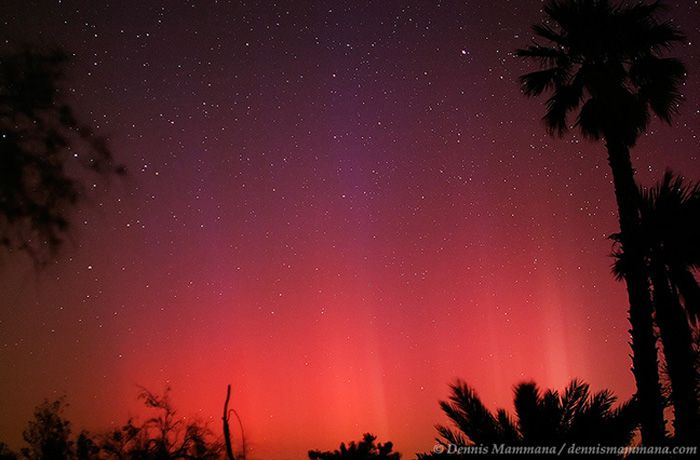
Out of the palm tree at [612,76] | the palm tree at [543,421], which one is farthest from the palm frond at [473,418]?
the palm tree at [612,76]

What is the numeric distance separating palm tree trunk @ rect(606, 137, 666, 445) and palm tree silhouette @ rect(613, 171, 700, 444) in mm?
352

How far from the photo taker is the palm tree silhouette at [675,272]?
11531 mm

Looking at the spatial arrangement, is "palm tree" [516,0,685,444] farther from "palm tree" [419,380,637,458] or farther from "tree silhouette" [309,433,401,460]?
"tree silhouette" [309,433,401,460]

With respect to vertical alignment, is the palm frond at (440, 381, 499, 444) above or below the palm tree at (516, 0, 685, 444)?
below

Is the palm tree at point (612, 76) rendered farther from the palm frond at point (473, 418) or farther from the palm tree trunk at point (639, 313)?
the palm frond at point (473, 418)

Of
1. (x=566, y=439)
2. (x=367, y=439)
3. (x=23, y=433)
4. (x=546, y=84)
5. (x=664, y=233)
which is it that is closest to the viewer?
(x=566, y=439)

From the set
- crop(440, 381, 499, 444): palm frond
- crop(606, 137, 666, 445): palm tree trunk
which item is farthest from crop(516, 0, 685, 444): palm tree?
crop(440, 381, 499, 444): palm frond

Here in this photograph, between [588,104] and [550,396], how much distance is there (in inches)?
251

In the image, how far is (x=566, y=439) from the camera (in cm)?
1093

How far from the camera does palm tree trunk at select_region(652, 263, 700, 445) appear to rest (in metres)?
11.3

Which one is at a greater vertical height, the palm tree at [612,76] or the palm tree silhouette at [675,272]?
the palm tree at [612,76]

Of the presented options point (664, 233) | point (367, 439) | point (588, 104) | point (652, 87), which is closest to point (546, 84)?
point (588, 104)

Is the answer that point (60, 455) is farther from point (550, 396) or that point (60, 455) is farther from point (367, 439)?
point (550, 396)

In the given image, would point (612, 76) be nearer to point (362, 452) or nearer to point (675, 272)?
point (675, 272)
